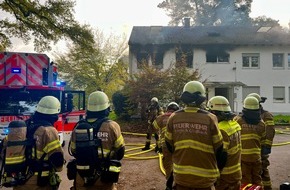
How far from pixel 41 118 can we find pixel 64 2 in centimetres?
1483

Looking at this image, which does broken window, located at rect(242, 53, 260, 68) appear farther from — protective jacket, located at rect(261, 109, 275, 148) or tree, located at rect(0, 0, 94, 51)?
protective jacket, located at rect(261, 109, 275, 148)

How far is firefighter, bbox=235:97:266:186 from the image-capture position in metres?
4.88

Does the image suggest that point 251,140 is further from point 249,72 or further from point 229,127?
point 249,72

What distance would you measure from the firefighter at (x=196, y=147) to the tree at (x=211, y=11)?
3806cm

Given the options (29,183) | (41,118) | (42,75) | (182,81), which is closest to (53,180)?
(29,183)

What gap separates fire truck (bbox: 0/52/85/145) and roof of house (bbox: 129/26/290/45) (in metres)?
17.0

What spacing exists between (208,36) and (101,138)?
1003 inches

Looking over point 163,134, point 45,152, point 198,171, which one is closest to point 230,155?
point 198,171

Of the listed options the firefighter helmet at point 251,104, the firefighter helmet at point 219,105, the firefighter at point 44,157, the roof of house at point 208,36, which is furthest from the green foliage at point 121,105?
the firefighter at point 44,157

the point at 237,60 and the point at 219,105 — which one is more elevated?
the point at 237,60

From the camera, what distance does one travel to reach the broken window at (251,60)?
26.2 m

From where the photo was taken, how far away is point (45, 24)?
17141mm

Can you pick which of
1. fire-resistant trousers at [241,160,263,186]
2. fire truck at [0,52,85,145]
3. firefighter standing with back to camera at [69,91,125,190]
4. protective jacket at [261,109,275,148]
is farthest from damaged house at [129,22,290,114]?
firefighter standing with back to camera at [69,91,125,190]

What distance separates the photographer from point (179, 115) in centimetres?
349
